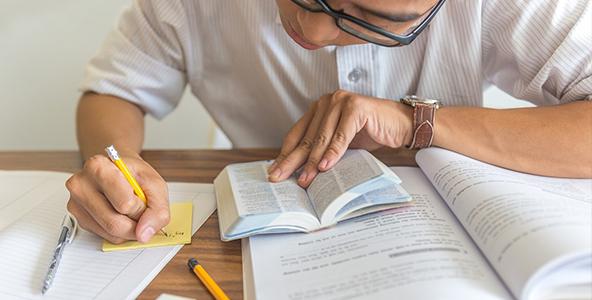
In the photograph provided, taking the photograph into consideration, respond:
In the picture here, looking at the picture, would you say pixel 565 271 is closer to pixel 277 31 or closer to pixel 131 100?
pixel 277 31

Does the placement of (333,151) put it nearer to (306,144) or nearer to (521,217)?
(306,144)

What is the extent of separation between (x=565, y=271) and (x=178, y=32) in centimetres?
80

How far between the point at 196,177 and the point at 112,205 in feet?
0.79

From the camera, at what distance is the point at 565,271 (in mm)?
542

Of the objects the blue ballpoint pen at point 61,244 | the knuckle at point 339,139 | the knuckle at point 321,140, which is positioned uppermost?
the knuckle at point 339,139

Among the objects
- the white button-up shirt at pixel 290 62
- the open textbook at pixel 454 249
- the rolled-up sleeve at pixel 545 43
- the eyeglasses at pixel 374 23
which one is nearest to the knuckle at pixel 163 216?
the open textbook at pixel 454 249

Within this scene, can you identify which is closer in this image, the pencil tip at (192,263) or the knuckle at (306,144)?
the pencil tip at (192,263)

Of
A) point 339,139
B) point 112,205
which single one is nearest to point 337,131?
point 339,139

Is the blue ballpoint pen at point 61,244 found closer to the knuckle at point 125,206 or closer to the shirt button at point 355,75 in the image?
the knuckle at point 125,206

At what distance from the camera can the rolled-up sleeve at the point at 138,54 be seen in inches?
41.1

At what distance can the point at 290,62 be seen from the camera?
105 centimetres

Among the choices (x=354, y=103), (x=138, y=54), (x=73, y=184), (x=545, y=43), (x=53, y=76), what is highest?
(x=545, y=43)

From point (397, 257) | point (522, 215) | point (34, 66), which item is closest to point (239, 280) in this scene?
point (397, 257)

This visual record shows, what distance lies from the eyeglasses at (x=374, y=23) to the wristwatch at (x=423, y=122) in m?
0.16
